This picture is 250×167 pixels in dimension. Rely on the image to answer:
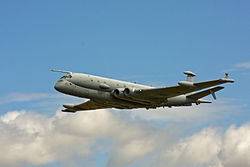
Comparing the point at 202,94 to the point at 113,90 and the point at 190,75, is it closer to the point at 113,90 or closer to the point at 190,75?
the point at 190,75

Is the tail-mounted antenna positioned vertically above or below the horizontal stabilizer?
above

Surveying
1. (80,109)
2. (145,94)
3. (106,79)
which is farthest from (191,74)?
(80,109)

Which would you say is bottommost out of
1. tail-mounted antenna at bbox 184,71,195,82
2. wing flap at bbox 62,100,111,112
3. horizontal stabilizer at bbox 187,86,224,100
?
wing flap at bbox 62,100,111,112

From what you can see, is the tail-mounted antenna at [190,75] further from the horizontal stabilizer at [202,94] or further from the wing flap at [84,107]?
the wing flap at [84,107]

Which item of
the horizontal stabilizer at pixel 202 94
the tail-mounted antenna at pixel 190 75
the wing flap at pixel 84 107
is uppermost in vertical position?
the tail-mounted antenna at pixel 190 75

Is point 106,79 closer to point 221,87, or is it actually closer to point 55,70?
point 55,70

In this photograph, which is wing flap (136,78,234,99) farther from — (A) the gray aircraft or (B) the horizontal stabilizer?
(B) the horizontal stabilizer

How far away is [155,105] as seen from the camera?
2190 inches

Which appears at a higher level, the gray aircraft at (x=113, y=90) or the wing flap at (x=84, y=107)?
the gray aircraft at (x=113, y=90)

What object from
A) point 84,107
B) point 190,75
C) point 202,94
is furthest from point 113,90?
point 202,94

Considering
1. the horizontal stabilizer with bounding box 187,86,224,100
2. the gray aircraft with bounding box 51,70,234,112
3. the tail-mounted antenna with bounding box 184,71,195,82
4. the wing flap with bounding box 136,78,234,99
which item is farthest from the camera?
the horizontal stabilizer with bounding box 187,86,224,100

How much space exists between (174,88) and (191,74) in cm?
242

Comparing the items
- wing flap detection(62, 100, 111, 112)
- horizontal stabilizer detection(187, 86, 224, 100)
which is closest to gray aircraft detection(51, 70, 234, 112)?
horizontal stabilizer detection(187, 86, 224, 100)

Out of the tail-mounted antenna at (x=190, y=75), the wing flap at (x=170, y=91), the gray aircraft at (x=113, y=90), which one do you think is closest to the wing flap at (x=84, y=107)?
the gray aircraft at (x=113, y=90)
